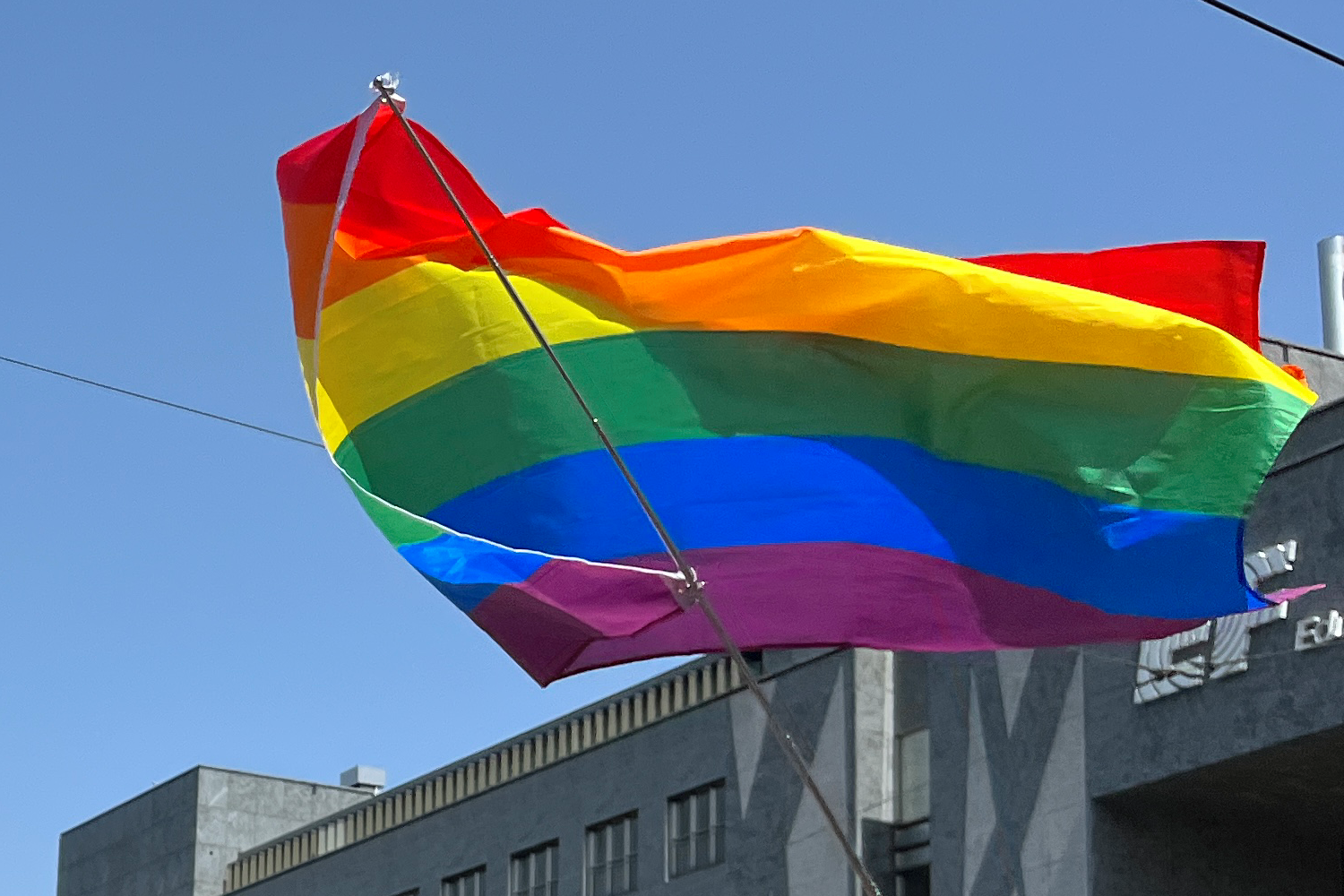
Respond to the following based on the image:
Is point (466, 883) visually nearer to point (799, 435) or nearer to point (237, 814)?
point (237, 814)

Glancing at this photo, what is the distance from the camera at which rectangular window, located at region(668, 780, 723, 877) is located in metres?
31.5

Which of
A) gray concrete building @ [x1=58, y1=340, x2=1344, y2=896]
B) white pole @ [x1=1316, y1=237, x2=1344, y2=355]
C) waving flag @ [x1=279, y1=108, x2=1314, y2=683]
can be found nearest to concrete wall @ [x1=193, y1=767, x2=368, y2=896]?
gray concrete building @ [x1=58, y1=340, x2=1344, y2=896]

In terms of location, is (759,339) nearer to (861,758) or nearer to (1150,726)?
(1150,726)

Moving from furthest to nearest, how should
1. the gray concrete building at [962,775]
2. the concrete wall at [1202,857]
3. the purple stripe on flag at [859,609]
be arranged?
the concrete wall at [1202,857], the gray concrete building at [962,775], the purple stripe on flag at [859,609]

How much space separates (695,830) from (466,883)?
567 centimetres

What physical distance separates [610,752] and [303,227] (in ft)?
59.7

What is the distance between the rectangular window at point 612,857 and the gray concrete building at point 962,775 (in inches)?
1.4

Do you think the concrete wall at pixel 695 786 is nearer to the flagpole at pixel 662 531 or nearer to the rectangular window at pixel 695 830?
the rectangular window at pixel 695 830

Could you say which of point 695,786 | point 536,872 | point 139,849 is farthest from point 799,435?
point 139,849

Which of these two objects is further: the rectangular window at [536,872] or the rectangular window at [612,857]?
the rectangular window at [536,872]

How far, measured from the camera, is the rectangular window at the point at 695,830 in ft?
104

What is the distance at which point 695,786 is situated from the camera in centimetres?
3200

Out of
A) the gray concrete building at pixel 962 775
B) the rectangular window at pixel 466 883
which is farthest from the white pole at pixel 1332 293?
the rectangular window at pixel 466 883

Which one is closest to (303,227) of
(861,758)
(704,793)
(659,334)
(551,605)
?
(659,334)
